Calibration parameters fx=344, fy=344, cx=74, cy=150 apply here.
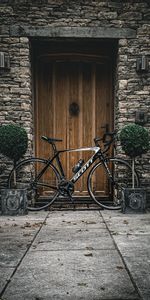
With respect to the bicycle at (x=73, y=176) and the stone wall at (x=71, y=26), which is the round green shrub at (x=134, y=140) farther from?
the stone wall at (x=71, y=26)

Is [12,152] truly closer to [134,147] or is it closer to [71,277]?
[134,147]

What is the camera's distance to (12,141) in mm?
5457

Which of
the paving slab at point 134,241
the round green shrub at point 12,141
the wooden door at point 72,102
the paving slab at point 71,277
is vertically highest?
the wooden door at point 72,102

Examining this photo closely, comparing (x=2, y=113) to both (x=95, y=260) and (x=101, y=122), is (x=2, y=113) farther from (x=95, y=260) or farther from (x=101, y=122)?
(x=95, y=260)

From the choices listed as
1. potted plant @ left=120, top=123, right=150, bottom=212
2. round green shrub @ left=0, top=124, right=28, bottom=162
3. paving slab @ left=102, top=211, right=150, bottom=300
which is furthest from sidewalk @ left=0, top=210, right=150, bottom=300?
round green shrub @ left=0, top=124, right=28, bottom=162

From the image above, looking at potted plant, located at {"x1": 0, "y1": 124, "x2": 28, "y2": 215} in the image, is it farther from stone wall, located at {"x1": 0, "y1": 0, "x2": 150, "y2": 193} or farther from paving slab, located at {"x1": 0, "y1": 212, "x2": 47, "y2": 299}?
stone wall, located at {"x1": 0, "y1": 0, "x2": 150, "y2": 193}

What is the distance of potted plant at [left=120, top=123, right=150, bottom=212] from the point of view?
5.54 meters

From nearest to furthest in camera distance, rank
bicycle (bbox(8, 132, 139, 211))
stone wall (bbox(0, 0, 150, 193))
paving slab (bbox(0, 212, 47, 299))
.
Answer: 1. paving slab (bbox(0, 212, 47, 299))
2. bicycle (bbox(8, 132, 139, 211))
3. stone wall (bbox(0, 0, 150, 193))

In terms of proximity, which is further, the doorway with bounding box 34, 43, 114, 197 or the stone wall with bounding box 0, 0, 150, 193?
the doorway with bounding box 34, 43, 114, 197

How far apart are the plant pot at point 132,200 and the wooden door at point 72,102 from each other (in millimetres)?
1172

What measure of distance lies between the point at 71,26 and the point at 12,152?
2483 mm

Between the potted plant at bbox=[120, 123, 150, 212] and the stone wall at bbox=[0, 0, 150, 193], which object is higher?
the stone wall at bbox=[0, 0, 150, 193]

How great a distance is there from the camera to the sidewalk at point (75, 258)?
7.97 ft

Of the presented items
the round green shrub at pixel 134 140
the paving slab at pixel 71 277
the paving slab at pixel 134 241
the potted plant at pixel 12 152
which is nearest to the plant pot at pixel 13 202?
the potted plant at pixel 12 152
